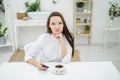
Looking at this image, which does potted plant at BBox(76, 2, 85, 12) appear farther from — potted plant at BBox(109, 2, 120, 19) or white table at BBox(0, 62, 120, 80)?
white table at BBox(0, 62, 120, 80)

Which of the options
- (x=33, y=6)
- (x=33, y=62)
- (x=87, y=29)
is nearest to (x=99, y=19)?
(x=87, y=29)

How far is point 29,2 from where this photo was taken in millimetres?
3695

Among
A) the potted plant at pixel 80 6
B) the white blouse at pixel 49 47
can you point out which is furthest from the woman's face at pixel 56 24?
the potted plant at pixel 80 6

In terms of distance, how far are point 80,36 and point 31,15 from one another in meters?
1.20

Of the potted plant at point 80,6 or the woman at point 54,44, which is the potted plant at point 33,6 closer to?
the potted plant at point 80,6

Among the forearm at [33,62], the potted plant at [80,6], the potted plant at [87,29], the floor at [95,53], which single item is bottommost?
the floor at [95,53]

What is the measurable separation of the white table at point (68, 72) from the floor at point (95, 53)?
159 centimetres

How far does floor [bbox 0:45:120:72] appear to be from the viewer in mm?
3138

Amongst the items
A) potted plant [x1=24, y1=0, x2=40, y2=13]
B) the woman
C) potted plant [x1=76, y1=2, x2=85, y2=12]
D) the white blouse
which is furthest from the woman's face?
potted plant [x1=76, y1=2, x2=85, y2=12]

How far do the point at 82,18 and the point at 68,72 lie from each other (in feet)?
8.79

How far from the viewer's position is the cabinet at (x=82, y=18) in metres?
3.68

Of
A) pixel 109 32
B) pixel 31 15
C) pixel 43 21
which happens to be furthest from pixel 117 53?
pixel 31 15

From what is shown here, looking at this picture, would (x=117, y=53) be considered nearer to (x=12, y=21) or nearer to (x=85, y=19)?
(x=85, y=19)

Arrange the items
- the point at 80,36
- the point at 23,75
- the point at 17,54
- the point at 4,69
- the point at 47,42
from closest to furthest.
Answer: the point at 23,75 → the point at 4,69 → the point at 47,42 → the point at 17,54 → the point at 80,36
